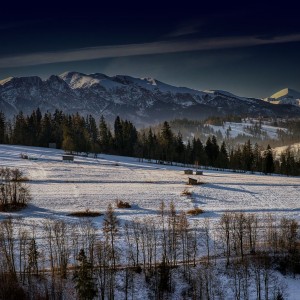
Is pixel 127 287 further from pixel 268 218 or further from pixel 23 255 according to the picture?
pixel 268 218

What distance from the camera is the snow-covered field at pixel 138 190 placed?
227 ft

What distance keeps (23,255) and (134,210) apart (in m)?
23.9

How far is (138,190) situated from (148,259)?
100.0 ft

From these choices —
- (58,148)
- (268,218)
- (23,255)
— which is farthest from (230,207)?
(58,148)

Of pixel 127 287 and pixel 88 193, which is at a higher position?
pixel 88 193

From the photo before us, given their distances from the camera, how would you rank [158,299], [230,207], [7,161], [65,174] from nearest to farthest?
[158,299], [230,207], [65,174], [7,161]

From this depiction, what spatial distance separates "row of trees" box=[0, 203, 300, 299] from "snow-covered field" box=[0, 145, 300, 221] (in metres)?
8.24

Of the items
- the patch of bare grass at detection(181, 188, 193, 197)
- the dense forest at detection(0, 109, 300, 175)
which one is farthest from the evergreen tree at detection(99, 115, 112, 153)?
the patch of bare grass at detection(181, 188, 193, 197)

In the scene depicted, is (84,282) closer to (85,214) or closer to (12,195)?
(85,214)

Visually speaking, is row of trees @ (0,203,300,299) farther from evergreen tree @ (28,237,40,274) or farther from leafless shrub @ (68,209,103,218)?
leafless shrub @ (68,209,103,218)

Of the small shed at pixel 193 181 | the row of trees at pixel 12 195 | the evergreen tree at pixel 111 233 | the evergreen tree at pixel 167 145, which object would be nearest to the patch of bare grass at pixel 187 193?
the small shed at pixel 193 181

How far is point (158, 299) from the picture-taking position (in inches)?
1815

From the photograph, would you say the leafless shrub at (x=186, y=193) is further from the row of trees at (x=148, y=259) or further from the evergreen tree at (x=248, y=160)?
the evergreen tree at (x=248, y=160)

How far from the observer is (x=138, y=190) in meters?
80.9
